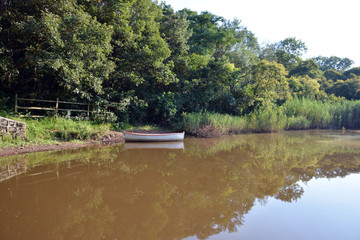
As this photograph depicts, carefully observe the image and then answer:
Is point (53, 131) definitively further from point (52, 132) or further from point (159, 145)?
point (159, 145)

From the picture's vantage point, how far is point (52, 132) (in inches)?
361

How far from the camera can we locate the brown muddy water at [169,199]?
3.24 meters

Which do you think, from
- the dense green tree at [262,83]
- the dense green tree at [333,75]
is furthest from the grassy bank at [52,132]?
the dense green tree at [333,75]

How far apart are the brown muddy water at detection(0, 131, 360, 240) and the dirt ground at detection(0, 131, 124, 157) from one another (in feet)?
1.60

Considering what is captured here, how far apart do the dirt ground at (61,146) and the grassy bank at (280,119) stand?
15.0 ft

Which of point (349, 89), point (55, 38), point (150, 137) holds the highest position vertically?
point (349, 89)

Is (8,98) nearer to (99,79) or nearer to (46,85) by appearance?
(46,85)

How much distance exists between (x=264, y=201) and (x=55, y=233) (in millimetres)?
3626

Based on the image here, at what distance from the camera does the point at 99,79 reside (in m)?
11.1

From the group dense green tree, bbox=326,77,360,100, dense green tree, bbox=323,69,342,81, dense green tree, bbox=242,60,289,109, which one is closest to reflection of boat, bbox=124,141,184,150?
dense green tree, bbox=242,60,289,109

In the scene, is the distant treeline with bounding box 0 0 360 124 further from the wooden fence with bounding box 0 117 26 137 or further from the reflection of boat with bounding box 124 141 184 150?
the reflection of boat with bounding box 124 141 184 150

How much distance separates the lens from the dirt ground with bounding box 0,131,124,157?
23.8 ft

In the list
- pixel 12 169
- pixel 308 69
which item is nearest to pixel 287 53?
pixel 308 69

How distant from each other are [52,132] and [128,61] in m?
5.85
